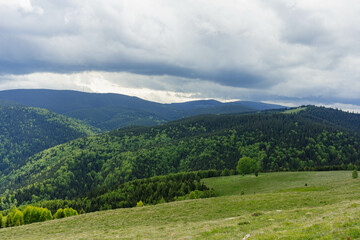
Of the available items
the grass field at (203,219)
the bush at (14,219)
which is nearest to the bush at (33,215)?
the bush at (14,219)

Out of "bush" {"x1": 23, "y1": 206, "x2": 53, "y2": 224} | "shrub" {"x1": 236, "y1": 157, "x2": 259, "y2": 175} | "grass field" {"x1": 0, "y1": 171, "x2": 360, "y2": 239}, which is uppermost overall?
"grass field" {"x1": 0, "y1": 171, "x2": 360, "y2": 239}

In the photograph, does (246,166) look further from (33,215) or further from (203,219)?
(33,215)

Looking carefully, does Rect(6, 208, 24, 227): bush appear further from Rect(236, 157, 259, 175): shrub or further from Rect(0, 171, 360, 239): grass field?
Rect(236, 157, 259, 175): shrub

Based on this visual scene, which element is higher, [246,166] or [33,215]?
[246,166]

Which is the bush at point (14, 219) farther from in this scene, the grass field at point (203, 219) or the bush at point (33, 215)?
the grass field at point (203, 219)

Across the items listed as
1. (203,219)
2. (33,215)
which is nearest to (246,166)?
(203,219)

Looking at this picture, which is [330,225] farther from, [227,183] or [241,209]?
[227,183]

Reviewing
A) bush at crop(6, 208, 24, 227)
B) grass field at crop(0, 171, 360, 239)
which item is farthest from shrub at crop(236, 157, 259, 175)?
bush at crop(6, 208, 24, 227)

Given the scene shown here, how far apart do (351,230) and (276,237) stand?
6.26m

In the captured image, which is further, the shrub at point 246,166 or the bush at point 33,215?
the shrub at point 246,166

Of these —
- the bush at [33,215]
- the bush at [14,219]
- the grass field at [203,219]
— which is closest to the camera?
the grass field at [203,219]

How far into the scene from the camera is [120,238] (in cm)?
3369

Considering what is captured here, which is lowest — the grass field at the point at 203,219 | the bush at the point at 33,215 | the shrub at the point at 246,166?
the bush at the point at 33,215

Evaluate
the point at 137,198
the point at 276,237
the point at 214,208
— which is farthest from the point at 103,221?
the point at 137,198
